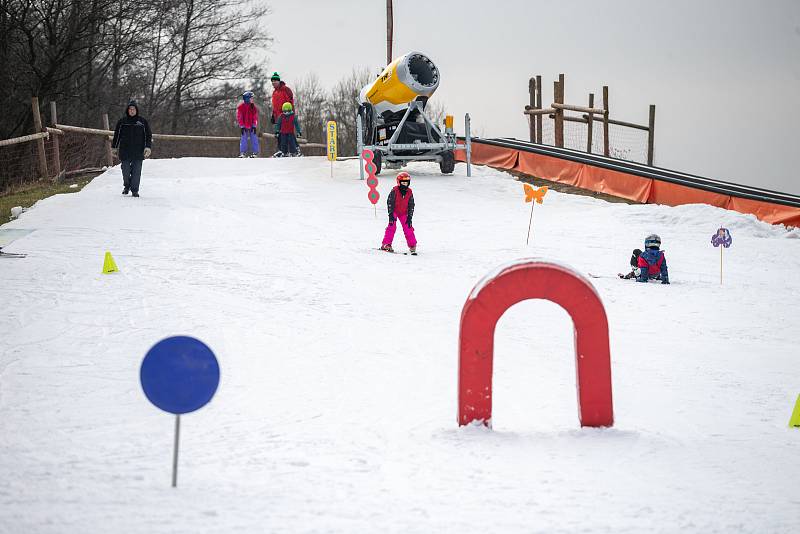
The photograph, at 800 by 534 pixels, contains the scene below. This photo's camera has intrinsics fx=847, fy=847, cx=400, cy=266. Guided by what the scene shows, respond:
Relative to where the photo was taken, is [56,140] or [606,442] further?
[56,140]

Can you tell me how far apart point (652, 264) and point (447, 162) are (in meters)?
12.0

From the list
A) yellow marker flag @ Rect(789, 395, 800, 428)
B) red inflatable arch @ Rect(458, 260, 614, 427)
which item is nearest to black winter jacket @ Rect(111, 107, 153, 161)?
red inflatable arch @ Rect(458, 260, 614, 427)

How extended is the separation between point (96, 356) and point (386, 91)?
16.4m

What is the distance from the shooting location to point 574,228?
16109 millimetres

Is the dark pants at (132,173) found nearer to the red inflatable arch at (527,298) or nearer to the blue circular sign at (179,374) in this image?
the red inflatable arch at (527,298)

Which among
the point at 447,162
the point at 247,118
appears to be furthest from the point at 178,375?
the point at 247,118

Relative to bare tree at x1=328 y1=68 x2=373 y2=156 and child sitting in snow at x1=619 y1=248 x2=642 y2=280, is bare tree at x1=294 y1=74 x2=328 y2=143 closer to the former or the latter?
bare tree at x1=328 y1=68 x2=373 y2=156

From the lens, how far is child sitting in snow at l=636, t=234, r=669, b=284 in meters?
11.2

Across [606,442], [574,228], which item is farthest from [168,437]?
[574,228]

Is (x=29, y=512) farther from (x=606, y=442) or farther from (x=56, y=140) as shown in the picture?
(x=56, y=140)

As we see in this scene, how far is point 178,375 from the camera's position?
13.4ft

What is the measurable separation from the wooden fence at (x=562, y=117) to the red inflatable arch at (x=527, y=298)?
21007 millimetres

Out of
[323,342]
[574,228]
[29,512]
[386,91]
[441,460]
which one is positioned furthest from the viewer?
[386,91]

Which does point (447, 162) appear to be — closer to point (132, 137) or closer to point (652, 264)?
point (132, 137)
